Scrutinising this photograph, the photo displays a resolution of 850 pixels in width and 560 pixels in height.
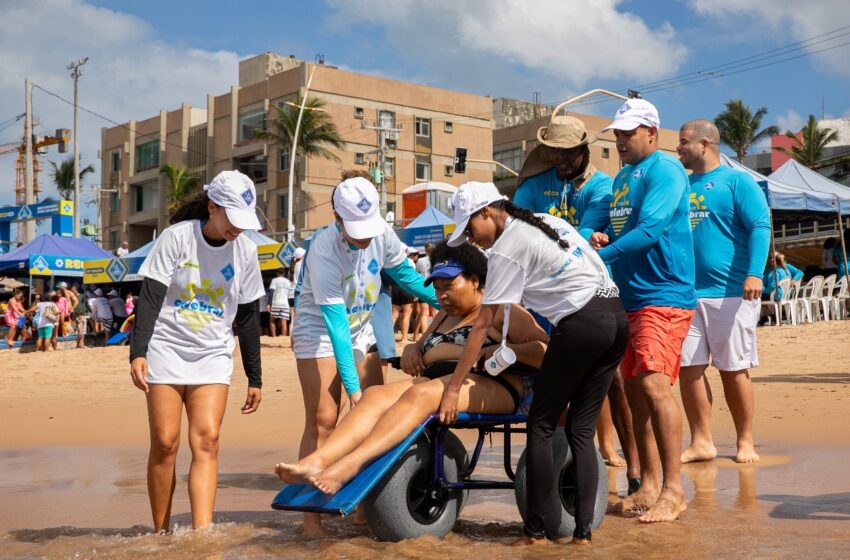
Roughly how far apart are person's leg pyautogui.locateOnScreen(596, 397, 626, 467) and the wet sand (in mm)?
213

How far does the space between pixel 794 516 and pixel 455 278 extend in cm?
218

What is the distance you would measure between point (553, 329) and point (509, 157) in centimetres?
6554

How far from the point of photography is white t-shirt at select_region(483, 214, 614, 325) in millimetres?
4805

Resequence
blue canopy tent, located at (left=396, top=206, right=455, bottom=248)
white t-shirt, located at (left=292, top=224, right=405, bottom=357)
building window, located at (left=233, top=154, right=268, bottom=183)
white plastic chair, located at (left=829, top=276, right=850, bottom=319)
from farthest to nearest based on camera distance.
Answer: building window, located at (left=233, top=154, right=268, bottom=183), blue canopy tent, located at (left=396, top=206, right=455, bottom=248), white plastic chair, located at (left=829, top=276, right=850, bottom=319), white t-shirt, located at (left=292, top=224, right=405, bottom=357)

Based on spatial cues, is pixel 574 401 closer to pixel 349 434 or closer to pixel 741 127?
pixel 349 434

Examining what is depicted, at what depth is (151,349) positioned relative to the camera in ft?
16.5

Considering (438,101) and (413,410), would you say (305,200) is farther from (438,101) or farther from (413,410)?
(413,410)

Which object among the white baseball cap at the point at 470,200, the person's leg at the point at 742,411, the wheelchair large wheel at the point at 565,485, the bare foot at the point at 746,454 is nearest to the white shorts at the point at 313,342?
the white baseball cap at the point at 470,200

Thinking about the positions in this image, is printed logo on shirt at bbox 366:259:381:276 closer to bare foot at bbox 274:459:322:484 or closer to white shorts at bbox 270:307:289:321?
bare foot at bbox 274:459:322:484

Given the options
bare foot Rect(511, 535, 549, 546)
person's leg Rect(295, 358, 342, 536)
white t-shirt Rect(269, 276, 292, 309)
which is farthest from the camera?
white t-shirt Rect(269, 276, 292, 309)

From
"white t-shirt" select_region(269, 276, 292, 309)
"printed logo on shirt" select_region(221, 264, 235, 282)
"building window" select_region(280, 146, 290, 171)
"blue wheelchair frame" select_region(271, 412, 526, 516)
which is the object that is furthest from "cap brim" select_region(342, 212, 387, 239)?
"building window" select_region(280, 146, 290, 171)

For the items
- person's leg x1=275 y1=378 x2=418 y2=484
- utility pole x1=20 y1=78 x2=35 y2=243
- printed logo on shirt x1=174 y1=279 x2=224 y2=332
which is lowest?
person's leg x1=275 y1=378 x2=418 y2=484

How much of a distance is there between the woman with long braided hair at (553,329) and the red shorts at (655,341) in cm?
Result: 63

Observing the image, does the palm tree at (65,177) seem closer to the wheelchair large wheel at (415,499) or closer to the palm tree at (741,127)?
the palm tree at (741,127)
